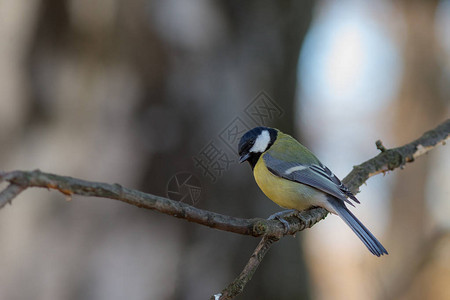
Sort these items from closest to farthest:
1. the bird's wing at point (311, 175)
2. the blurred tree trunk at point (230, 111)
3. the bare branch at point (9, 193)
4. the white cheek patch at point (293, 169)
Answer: the bare branch at point (9, 193) < the bird's wing at point (311, 175) < the white cheek patch at point (293, 169) < the blurred tree trunk at point (230, 111)

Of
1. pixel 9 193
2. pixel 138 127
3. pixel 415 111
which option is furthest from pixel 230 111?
pixel 415 111

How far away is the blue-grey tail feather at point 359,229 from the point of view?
1700 mm

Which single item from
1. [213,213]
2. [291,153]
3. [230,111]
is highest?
[230,111]

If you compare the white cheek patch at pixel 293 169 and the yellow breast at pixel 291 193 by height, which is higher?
the white cheek patch at pixel 293 169

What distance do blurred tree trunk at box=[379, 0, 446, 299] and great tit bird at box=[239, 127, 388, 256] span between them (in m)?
3.30

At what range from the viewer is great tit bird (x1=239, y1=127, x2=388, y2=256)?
1882 millimetres

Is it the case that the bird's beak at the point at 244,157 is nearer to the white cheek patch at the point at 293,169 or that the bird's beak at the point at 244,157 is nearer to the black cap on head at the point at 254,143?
the black cap on head at the point at 254,143

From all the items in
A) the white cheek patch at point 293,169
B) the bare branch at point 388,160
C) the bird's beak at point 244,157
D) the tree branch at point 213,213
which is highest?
the bird's beak at point 244,157

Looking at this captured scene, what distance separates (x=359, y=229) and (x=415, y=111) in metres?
4.37

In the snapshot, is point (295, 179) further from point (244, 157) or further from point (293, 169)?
point (244, 157)

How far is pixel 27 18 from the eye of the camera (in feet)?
8.27

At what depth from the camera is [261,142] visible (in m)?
2.24

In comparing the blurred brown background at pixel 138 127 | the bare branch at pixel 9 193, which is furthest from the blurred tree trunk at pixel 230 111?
the bare branch at pixel 9 193

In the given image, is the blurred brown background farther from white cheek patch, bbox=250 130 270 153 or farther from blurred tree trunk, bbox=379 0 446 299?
blurred tree trunk, bbox=379 0 446 299
